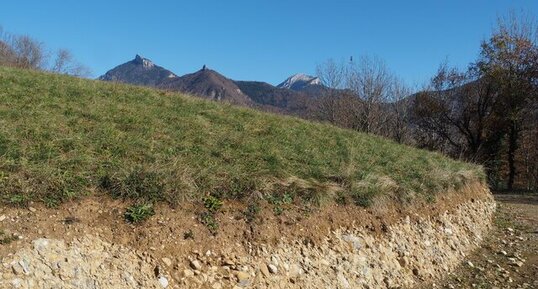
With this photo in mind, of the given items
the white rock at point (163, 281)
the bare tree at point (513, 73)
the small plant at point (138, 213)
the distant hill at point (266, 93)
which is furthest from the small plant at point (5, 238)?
the distant hill at point (266, 93)

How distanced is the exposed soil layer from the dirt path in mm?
367

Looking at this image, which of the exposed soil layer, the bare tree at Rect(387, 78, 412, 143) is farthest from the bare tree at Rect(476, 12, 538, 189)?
the exposed soil layer

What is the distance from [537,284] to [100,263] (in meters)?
7.01

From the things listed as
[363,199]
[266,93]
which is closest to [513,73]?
[363,199]

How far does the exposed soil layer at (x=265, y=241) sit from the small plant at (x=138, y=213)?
9 centimetres

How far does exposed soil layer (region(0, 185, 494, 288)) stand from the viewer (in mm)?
4758

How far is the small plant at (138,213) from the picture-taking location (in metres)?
5.08

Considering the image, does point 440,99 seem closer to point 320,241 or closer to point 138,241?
point 320,241

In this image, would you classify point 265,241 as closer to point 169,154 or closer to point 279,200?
point 279,200

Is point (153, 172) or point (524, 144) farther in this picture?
point (524, 144)

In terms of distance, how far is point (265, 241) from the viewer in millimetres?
5730

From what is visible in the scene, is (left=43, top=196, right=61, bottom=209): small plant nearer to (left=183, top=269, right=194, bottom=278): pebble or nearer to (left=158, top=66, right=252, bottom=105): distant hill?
(left=183, top=269, right=194, bottom=278): pebble

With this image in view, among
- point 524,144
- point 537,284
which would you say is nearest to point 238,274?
point 537,284

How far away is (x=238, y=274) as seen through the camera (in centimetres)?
520
